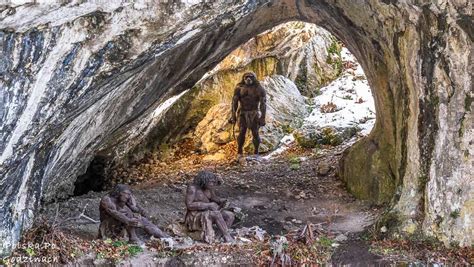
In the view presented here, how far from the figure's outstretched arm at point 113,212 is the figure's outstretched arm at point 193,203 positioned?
83 cm

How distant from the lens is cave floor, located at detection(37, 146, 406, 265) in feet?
22.7

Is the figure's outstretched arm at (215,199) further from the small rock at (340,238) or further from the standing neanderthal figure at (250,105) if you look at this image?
the standing neanderthal figure at (250,105)

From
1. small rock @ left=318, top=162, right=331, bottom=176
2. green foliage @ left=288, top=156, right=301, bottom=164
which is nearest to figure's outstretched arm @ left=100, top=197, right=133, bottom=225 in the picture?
small rock @ left=318, top=162, right=331, bottom=176

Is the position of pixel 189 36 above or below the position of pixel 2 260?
above

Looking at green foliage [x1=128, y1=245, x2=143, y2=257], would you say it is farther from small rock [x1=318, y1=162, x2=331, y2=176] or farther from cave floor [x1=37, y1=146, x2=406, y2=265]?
small rock [x1=318, y1=162, x2=331, y2=176]

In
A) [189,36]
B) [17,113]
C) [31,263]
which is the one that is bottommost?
[31,263]

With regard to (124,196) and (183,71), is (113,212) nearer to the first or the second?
(124,196)

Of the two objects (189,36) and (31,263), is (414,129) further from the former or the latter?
(31,263)

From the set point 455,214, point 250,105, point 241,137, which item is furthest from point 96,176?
point 455,214

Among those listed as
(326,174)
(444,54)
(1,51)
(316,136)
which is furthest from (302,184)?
(1,51)

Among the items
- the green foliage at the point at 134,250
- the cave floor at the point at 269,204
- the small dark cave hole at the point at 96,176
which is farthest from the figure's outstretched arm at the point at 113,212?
the small dark cave hole at the point at 96,176

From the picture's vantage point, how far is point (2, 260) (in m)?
6.23

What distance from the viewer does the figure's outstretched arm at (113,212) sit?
7039 mm

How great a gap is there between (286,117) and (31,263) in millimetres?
10644
